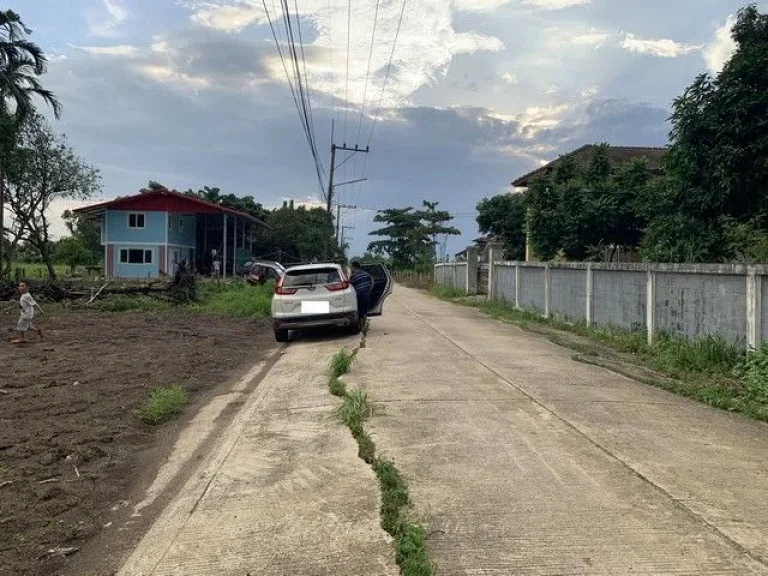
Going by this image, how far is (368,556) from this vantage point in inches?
147

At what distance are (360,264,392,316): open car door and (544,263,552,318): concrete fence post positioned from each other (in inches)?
191

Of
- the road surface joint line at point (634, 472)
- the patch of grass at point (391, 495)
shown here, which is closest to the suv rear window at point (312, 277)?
the road surface joint line at point (634, 472)

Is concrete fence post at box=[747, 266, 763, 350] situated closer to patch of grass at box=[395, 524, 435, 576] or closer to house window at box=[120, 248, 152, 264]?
patch of grass at box=[395, 524, 435, 576]

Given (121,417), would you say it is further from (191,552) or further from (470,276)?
(470,276)

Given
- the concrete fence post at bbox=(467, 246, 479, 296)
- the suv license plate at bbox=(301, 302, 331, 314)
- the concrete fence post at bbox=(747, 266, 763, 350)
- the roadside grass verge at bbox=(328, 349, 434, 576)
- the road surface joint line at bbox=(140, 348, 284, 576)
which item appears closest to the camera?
the roadside grass verge at bbox=(328, 349, 434, 576)

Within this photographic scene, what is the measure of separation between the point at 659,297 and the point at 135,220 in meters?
35.1

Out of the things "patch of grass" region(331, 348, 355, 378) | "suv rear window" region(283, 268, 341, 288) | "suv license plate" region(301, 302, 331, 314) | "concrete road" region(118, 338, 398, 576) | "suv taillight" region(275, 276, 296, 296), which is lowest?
"concrete road" region(118, 338, 398, 576)

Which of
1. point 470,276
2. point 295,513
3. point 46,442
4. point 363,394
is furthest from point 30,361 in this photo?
point 470,276

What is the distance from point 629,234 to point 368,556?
56.6 ft

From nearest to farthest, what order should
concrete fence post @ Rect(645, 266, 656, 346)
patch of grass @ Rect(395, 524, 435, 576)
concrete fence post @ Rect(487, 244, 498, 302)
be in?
patch of grass @ Rect(395, 524, 435, 576) < concrete fence post @ Rect(645, 266, 656, 346) < concrete fence post @ Rect(487, 244, 498, 302)

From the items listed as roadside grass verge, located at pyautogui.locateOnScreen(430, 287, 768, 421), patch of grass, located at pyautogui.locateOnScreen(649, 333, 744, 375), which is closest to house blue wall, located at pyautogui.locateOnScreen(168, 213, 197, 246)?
roadside grass verge, located at pyautogui.locateOnScreen(430, 287, 768, 421)

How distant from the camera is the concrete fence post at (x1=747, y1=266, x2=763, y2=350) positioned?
8625mm

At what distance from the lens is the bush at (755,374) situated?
7606 millimetres

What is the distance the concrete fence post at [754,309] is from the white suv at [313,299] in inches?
290
